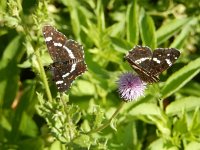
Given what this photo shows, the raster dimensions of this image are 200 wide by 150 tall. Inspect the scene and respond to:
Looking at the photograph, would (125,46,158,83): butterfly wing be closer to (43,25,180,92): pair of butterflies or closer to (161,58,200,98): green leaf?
(43,25,180,92): pair of butterflies

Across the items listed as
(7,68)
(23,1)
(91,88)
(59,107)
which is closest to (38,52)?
(59,107)

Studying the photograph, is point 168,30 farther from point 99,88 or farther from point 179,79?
point 99,88

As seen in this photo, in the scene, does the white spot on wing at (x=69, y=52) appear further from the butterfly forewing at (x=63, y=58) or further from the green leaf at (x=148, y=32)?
the green leaf at (x=148, y=32)

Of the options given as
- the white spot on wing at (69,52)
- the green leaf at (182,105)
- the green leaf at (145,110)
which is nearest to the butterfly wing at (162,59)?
the white spot on wing at (69,52)

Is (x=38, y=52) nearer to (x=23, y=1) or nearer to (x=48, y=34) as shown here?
(x=48, y=34)

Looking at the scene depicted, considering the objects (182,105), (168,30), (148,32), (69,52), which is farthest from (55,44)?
(168,30)

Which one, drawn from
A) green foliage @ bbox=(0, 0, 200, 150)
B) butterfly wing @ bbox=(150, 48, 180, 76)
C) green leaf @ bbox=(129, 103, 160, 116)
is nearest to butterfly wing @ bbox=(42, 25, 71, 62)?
green foliage @ bbox=(0, 0, 200, 150)
